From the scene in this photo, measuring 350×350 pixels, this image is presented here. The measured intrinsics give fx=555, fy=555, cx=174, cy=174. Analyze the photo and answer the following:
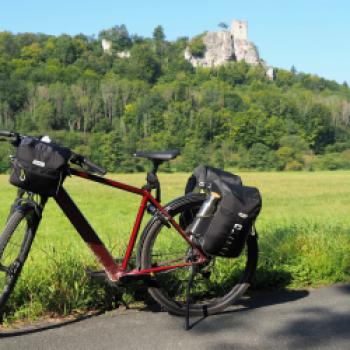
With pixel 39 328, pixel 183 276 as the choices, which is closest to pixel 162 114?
pixel 183 276

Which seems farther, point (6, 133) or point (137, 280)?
point (137, 280)

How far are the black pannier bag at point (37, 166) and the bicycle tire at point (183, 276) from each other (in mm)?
801

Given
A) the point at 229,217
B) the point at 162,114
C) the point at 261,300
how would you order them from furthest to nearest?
the point at 162,114 → the point at 261,300 → the point at 229,217

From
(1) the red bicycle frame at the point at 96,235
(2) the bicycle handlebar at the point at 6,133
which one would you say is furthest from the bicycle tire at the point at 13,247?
(2) the bicycle handlebar at the point at 6,133

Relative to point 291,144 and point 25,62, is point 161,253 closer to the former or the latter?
point 291,144

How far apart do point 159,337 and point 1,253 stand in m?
1.03

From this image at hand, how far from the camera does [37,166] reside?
3.13 metres

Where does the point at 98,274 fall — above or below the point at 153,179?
below

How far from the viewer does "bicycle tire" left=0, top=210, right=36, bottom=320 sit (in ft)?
10.5

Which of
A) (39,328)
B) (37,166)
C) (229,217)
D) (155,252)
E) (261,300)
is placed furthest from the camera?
(261,300)

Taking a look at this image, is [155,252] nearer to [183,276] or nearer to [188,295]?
[183,276]

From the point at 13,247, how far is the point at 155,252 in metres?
1.01

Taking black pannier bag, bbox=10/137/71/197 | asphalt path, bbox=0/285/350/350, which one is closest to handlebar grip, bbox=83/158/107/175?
black pannier bag, bbox=10/137/71/197

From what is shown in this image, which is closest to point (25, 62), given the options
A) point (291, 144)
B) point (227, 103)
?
point (227, 103)
